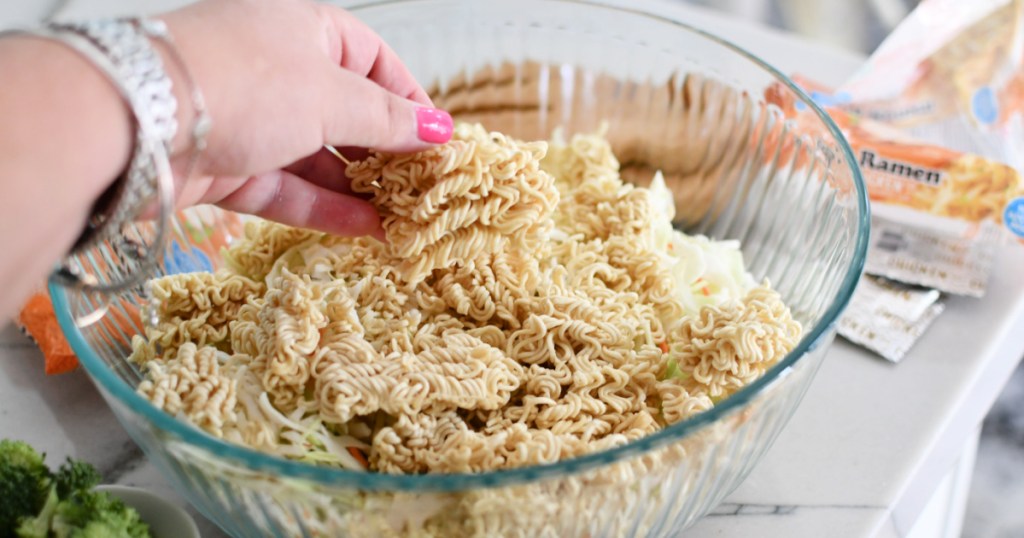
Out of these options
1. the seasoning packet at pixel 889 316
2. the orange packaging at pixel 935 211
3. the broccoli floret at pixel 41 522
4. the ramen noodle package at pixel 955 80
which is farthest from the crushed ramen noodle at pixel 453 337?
the ramen noodle package at pixel 955 80

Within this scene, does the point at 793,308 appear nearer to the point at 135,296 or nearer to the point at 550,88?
the point at 550,88

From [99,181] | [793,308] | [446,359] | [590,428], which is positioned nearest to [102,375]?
[99,181]

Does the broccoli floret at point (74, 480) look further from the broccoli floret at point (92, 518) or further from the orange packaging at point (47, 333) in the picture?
the orange packaging at point (47, 333)

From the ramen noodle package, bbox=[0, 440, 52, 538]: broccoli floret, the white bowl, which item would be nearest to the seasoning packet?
the ramen noodle package

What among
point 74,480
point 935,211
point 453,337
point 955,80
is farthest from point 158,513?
point 955,80

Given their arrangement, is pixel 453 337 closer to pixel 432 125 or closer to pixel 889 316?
pixel 432 125

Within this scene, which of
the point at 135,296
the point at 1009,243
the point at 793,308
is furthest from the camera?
the point at 1009,243
